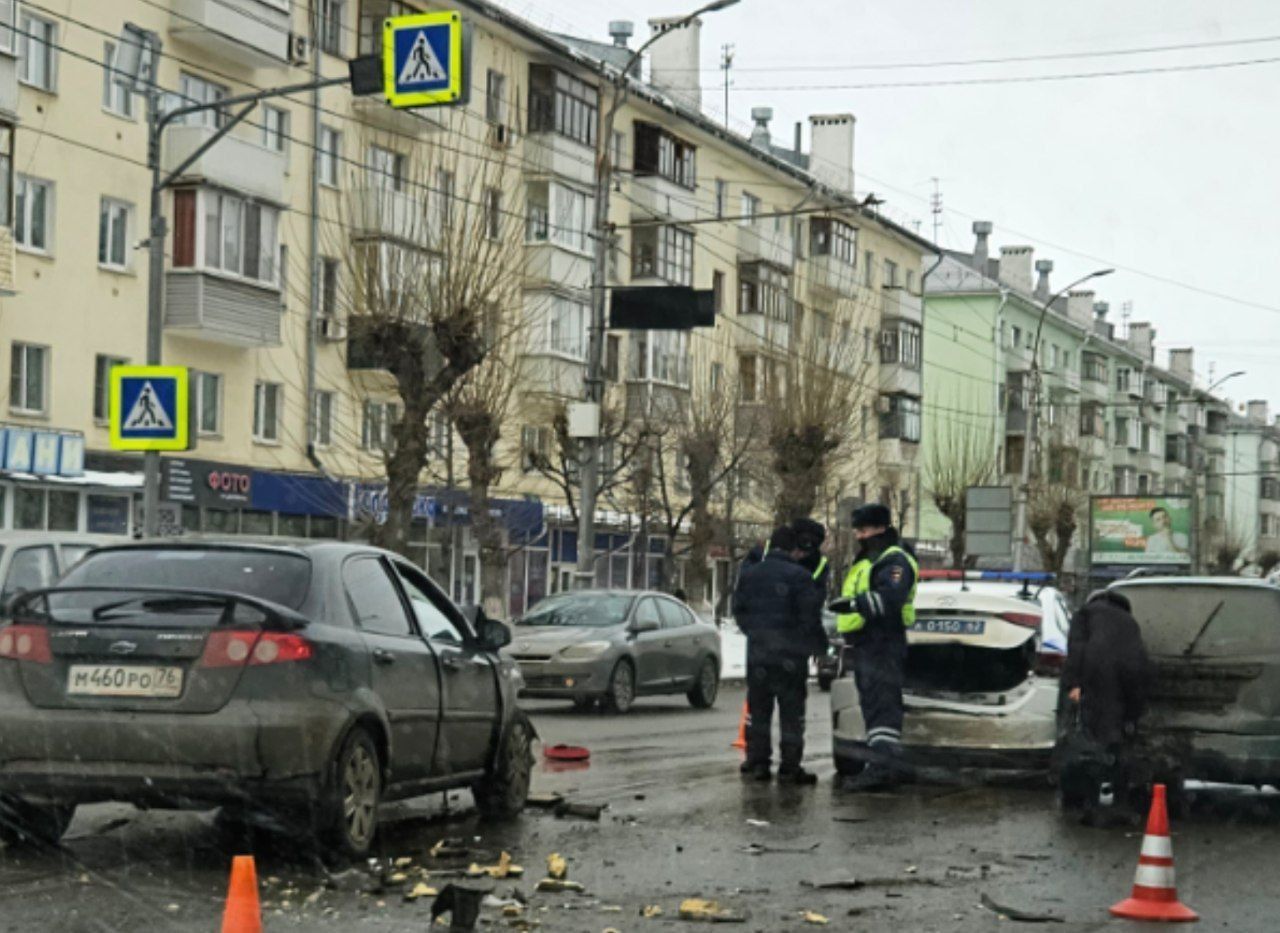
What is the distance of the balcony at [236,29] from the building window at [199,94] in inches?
20.7

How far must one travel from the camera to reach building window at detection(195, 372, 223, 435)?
1513 inches

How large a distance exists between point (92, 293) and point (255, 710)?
2802 cm

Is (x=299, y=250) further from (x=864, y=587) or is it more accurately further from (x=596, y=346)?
(x=864, y=587)

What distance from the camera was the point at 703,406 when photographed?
48750mm

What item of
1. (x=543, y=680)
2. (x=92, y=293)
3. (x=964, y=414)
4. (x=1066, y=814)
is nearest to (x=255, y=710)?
(x=1066, y=814)

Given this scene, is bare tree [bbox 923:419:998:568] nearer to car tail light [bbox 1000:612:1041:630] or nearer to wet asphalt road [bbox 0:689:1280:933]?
car tail light [bbox 1000:612:1041:630]

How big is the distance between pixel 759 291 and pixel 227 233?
2649cm

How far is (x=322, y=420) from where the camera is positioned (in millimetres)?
42000

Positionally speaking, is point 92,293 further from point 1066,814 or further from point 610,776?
point 1066,814

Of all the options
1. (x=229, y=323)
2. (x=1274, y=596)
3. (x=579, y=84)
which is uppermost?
(x=579, y=84)

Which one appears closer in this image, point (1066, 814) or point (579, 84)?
point (1066, 814)

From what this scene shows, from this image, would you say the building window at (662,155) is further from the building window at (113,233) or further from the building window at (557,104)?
the building window at (113,233)

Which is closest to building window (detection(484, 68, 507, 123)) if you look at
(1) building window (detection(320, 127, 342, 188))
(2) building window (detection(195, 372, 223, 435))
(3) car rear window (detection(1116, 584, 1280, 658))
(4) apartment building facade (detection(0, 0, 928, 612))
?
(4) apartment building facade (detection(0, 0, 928, 612))

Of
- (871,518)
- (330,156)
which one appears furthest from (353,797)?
(330,156)
